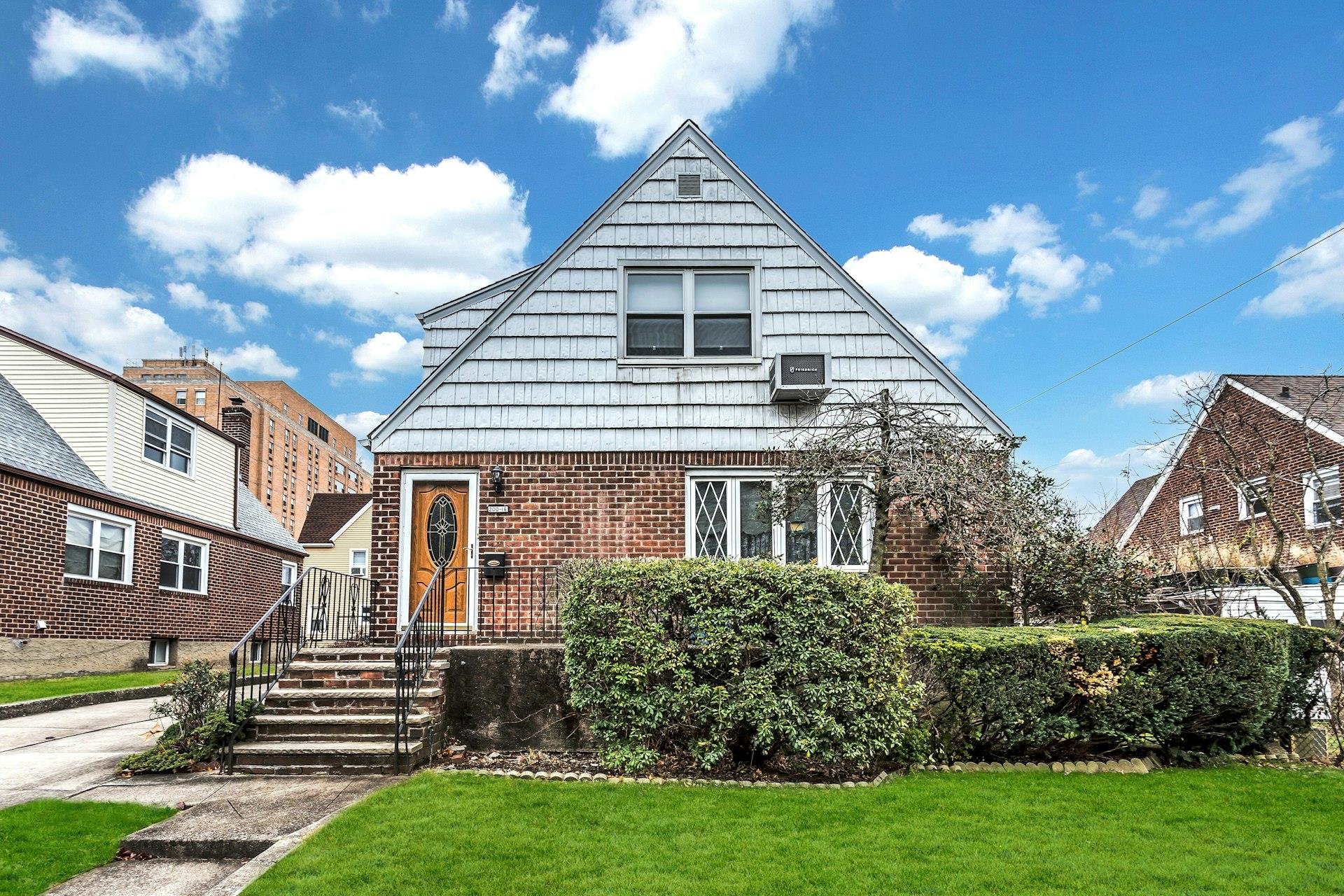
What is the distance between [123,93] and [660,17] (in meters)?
10.00

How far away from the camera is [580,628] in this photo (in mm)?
7484

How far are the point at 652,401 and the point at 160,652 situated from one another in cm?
1486

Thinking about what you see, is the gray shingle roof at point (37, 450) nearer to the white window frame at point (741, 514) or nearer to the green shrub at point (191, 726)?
the green shrub at point (191, 726)

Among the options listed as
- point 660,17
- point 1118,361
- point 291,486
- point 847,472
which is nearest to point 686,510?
point 847,472

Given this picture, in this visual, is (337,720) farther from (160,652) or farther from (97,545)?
(160,652)

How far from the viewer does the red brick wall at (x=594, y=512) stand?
1045 cm

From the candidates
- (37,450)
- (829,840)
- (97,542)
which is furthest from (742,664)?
(37,450)

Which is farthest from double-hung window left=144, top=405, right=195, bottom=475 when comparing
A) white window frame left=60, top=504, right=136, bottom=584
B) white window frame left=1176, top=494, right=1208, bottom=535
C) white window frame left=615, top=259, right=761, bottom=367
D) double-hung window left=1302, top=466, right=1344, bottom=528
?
white window frame left=1176, top=494, right=1208, bottom=535

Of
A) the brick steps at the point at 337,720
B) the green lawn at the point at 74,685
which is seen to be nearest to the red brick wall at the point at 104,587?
the green lawn at the point at 74,685

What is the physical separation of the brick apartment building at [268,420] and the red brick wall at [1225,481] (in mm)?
70186

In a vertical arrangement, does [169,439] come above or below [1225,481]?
above

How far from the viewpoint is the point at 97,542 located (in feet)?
55.9

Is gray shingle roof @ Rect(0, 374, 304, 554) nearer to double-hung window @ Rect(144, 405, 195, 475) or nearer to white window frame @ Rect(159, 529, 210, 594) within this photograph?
white window frame @ Rect(159, 529, 210, 594)

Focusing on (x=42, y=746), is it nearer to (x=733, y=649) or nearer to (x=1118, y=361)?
(x=733, y=649)
